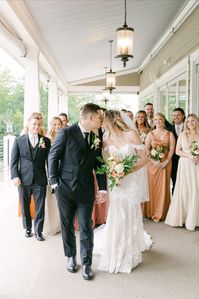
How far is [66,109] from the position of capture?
640 inches

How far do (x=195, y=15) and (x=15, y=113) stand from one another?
17.6 meters

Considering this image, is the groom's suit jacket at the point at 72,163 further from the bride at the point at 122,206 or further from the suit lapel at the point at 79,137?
the bride at the point at 122,206

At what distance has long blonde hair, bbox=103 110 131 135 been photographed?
359cm

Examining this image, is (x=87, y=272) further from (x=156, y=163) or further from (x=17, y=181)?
(x=156, y=163)

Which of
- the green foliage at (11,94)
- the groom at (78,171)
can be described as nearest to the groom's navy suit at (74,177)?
the groom at (78,171)

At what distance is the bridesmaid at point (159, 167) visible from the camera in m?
5.36

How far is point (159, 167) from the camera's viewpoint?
5.44 m

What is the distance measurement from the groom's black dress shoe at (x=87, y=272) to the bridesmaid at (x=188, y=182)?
6.92 feet

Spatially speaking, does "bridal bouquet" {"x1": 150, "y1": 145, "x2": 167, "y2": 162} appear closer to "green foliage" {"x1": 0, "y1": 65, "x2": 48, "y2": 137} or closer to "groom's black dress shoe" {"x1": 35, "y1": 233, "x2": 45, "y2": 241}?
"groom's black dress shoe" {"x1": 35, "y1": 233, "x2": 45, "y2": 241}

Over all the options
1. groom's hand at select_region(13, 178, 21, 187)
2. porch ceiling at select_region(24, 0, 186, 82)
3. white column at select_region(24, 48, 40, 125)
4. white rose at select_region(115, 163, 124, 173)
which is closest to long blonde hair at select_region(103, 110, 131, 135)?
white rose at select_region(115, 163, 124, 173)

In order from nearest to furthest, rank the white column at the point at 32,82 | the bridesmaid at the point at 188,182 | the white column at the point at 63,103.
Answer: the bridesmaid at the point at 188,182 < the white column at the point at 32,82 < the white column at the point at 63,103

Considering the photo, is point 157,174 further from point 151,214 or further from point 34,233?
point 34,233

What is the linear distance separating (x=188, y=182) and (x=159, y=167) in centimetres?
57

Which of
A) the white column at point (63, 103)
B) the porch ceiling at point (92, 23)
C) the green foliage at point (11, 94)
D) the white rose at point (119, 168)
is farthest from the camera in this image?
the green foliage at point (11, 94)
